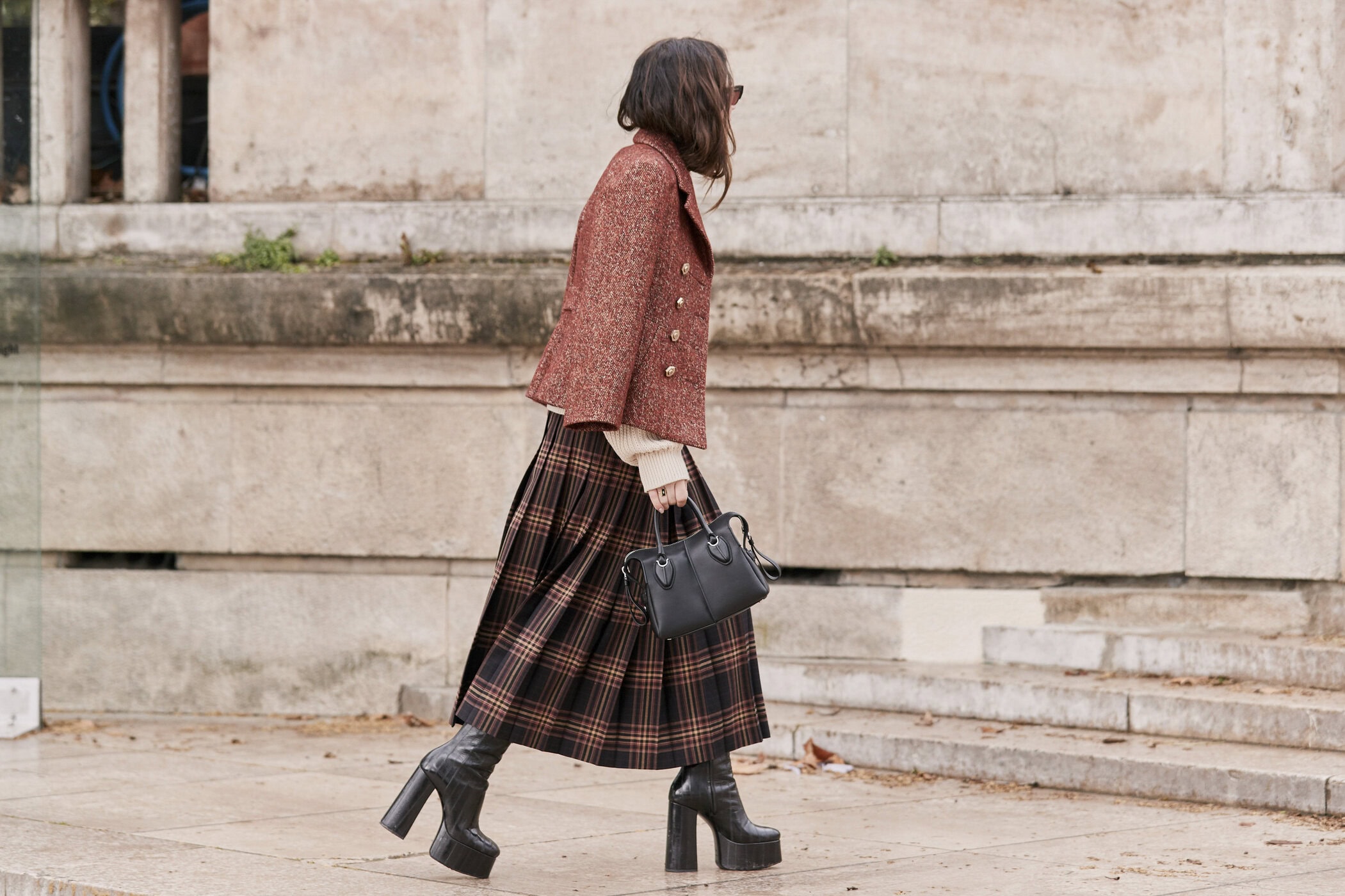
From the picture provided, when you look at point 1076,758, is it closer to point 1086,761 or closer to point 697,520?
point 1086,761

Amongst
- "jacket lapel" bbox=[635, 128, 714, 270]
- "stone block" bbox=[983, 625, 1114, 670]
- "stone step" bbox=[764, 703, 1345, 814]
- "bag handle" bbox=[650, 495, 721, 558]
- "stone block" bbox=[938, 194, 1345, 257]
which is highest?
"stone block" bbox=[938, 194, 1345, 257]

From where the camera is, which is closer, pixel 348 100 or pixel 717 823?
pixel 717 823

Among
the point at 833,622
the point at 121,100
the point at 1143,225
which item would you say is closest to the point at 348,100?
the point at 121,100

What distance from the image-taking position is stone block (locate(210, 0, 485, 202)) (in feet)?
23.2

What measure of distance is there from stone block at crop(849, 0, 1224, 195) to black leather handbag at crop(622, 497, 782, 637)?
327cm

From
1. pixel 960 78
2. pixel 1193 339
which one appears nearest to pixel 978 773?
pixel 1193 339

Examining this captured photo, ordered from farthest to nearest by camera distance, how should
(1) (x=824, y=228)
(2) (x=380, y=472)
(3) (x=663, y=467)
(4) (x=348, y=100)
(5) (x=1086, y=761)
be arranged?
1. (4) (x=348, y=100)
2. (2) (x=380, y=472)
3. (1) (x=824, y=228)
4. (5) (x=1086, y=761)
5. (3) (x=663, y=467)

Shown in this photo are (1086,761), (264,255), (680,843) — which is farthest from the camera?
(264,255)

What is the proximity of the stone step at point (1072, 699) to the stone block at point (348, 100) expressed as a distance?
253 cm

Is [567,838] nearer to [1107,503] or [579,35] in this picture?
[1107,503]

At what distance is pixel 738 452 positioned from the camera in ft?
21.8

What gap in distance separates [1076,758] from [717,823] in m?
1.63

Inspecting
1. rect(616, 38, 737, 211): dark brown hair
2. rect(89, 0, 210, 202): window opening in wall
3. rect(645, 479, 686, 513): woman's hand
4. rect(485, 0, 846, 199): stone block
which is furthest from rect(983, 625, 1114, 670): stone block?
rect(89, 0, 210, 202): window opening in wall

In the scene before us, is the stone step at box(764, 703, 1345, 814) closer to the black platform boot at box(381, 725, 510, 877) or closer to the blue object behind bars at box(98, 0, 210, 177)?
the black platform boot at box(381, 725, 510, 877)
